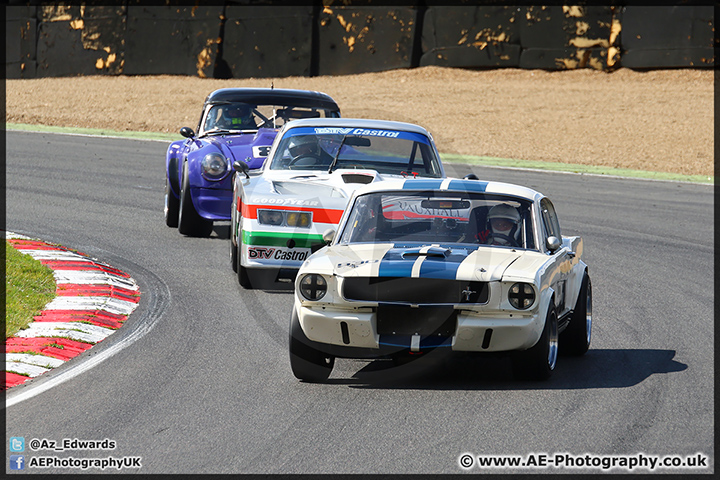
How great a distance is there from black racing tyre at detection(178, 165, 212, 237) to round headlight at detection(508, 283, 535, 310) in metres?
6.08

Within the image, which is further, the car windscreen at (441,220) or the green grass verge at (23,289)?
the green grass verge at (23,289)

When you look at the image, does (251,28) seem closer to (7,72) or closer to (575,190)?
(7,72)

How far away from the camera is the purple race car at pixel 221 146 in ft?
36.5

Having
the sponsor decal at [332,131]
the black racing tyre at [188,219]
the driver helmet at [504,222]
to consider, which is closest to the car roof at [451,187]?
the driver helmet at [504,222]

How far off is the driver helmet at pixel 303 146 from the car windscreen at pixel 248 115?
206cm

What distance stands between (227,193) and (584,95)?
2026 centimetres

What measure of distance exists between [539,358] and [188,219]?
6374 mm

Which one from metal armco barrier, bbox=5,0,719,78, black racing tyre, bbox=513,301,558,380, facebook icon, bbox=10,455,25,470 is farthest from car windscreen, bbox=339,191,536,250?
metal armco barrier, bbox=5,0,719,78

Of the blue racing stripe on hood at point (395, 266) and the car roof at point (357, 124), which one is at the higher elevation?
the car roof at point (357, 124)

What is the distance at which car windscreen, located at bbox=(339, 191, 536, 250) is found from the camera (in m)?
6.80

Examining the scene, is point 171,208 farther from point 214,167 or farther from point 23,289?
point 23,289

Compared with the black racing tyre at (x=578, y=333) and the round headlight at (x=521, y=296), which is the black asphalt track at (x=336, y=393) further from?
the round headlight at (x=521, y=296)

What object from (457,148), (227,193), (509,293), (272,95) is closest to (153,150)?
(457,148)

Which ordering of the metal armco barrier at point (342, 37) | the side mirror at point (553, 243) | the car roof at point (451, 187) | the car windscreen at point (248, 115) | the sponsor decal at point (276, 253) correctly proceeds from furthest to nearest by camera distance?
1. the metal armco barrier at point (342, 37)
2. the car windscreen at point (248, 115)
3. the sponsor decal at point (276, 253)
4. the car roof at point (451, 187)
5. the side mirror at point (553, 243)
